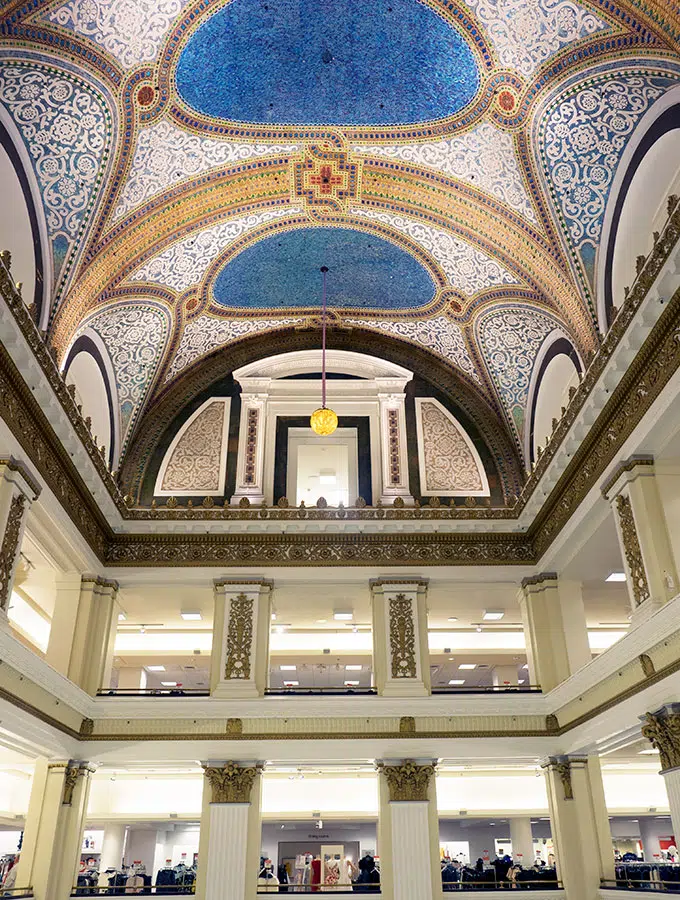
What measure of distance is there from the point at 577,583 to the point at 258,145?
358 inches

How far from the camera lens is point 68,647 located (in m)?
12.7

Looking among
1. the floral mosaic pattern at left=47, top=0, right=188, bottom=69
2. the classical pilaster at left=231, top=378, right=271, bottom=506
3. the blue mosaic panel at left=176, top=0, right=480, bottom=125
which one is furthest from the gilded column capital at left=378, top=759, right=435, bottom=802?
the floral mosaic pattern at left=47, top=0, right=188, bottom=69

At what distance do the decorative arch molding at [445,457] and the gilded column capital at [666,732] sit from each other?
6254 mm

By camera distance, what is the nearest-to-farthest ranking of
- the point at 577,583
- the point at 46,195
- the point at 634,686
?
the point at 634,686 → the point at 46,195 → the point at 577,583

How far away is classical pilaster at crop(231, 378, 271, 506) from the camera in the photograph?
1456 centimetres

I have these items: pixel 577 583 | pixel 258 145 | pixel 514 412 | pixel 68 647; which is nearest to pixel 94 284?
pixel 258 145

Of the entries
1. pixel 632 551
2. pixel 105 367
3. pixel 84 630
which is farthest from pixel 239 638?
pixel 632 551

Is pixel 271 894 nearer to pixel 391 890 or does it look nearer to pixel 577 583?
pixel 391 890

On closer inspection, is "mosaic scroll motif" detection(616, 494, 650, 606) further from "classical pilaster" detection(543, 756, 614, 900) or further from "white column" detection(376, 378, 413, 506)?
"white column" detection(376, 378, 413, 506)

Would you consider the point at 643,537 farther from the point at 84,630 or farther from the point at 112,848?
the point at 112,848

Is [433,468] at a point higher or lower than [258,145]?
lower

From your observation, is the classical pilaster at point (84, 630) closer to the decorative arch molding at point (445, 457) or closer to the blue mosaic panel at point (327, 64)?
the decorative arch molding at point (445, 457)

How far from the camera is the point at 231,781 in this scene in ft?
39.3

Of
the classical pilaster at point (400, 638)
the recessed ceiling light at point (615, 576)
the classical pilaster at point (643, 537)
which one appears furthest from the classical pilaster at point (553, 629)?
the classical pilaster at point (643, 537)
